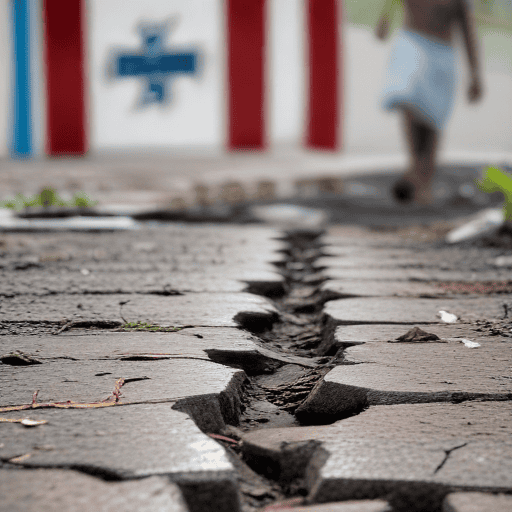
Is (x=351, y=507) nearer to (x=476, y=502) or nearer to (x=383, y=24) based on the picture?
(x=476, y=502)

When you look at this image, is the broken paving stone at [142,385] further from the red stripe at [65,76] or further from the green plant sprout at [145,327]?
the red stripe at [65,76]

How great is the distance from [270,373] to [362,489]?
0.61 metres

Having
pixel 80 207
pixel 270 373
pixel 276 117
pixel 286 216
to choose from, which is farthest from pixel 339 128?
pixel 270 373

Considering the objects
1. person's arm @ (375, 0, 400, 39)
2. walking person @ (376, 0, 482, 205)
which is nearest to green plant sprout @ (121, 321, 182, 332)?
walking person @ (376, 0, 482, 205)

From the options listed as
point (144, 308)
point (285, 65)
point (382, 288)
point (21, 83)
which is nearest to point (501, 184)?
point (382, 288)

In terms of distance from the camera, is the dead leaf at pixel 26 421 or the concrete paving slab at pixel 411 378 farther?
the concrete paving slab at pixel 411 378

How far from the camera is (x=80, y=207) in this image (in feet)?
14.3

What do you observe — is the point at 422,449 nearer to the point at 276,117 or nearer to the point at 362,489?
the point at 362,489

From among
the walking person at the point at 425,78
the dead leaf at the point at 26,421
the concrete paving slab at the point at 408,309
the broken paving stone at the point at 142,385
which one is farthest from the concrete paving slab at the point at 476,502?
the walking person at the point at 425,78

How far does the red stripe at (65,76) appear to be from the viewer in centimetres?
826

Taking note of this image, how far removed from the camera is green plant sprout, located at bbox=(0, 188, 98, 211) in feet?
13.9

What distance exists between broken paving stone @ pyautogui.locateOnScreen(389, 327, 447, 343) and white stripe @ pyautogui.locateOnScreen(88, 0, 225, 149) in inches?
280

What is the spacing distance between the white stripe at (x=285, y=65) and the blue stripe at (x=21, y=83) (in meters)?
2.71

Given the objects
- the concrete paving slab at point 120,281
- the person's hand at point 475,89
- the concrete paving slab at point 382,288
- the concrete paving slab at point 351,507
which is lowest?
the concrete paving slab at point 351,507
